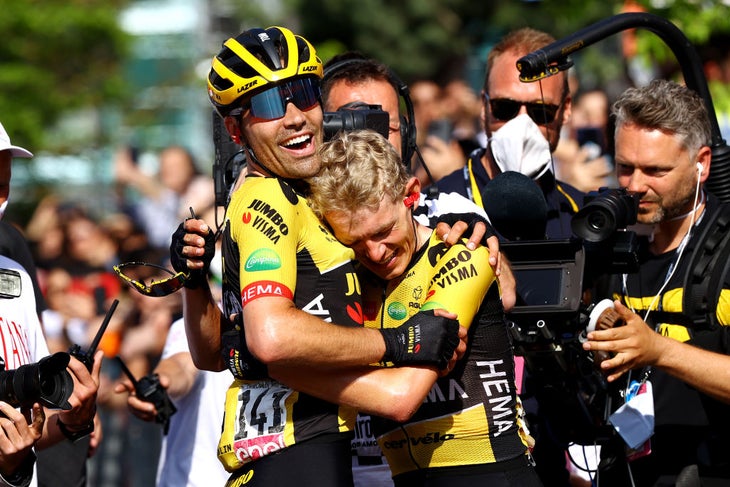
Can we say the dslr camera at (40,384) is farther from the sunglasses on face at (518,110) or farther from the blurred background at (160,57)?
the blurred background at (160,57)

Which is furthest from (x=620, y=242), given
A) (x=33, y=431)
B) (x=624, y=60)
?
(x=624, y=60)

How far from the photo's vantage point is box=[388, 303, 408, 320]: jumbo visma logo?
4.69 meters

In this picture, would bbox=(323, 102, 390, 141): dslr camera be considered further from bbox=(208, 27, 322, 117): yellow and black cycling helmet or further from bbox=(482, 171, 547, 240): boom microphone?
bbox=(482, 171, 547, 240): boom microphone

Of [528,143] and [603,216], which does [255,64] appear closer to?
[603,216]

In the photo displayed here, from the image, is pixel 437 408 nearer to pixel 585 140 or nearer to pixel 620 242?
pixel 620 242

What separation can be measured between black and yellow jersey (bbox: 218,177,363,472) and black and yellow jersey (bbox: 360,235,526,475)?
0.81ft

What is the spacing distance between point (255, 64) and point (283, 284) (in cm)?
92

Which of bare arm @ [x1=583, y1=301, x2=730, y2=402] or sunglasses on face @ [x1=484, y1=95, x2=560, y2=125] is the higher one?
sunglasses on face @ [x1=484, y1=95, x2=560, y2=125]

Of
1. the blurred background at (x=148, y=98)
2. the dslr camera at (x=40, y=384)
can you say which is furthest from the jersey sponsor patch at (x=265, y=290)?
the blurred background at (x=148, y=98)

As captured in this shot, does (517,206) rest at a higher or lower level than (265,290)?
higher

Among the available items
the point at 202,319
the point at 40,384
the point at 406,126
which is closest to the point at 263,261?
the point at 202,319

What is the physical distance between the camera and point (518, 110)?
6.54 m

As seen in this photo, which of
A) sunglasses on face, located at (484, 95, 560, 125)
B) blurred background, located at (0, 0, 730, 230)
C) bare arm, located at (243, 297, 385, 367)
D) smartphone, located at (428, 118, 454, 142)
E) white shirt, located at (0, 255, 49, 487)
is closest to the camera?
bare arm, located at (243, 297, 385, 367)

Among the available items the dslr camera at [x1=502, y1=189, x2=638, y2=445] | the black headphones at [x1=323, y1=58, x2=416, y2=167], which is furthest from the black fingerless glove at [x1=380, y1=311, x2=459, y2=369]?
the black headphones at [x1=323, y1=58, x2=416, y2=167]
